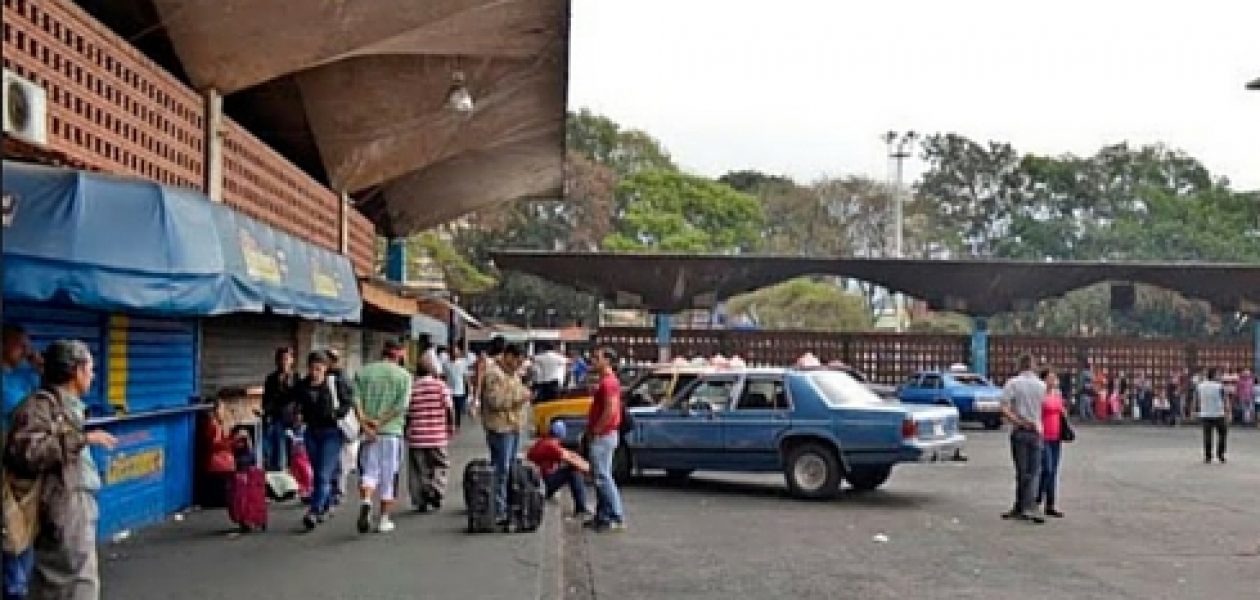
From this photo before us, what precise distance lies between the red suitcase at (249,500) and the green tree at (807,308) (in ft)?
183

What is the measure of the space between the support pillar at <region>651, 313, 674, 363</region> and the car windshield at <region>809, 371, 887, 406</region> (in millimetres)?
24516

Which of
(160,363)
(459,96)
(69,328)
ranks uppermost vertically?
(459,96)

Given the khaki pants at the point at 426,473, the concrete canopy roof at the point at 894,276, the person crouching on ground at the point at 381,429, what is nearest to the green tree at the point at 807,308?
the concrete canopy roof at the point at 894,276

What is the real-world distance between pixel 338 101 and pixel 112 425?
8828 millimetres

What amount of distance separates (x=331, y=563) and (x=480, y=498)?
7.33 ft

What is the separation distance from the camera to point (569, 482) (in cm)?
1530

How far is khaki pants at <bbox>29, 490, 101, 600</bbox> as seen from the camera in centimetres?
683

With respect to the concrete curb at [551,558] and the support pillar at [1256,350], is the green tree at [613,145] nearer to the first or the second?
the support pillar at [1256,350]

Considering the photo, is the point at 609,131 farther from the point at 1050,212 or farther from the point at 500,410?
the point at 500,410

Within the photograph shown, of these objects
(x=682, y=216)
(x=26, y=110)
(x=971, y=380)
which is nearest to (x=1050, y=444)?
(x=26, y=110)

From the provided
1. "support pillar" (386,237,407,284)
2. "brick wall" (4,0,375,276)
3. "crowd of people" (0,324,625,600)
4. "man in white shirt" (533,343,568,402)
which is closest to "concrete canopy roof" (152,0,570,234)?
"brick wall" (4,0,375,276)

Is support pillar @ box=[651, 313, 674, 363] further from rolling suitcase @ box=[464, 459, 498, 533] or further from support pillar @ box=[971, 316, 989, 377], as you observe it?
rolling suitcase @ box=[464, 459, 498, 533]

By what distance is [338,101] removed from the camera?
20172mm

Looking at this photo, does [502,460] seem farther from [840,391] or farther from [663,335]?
[663,335]
